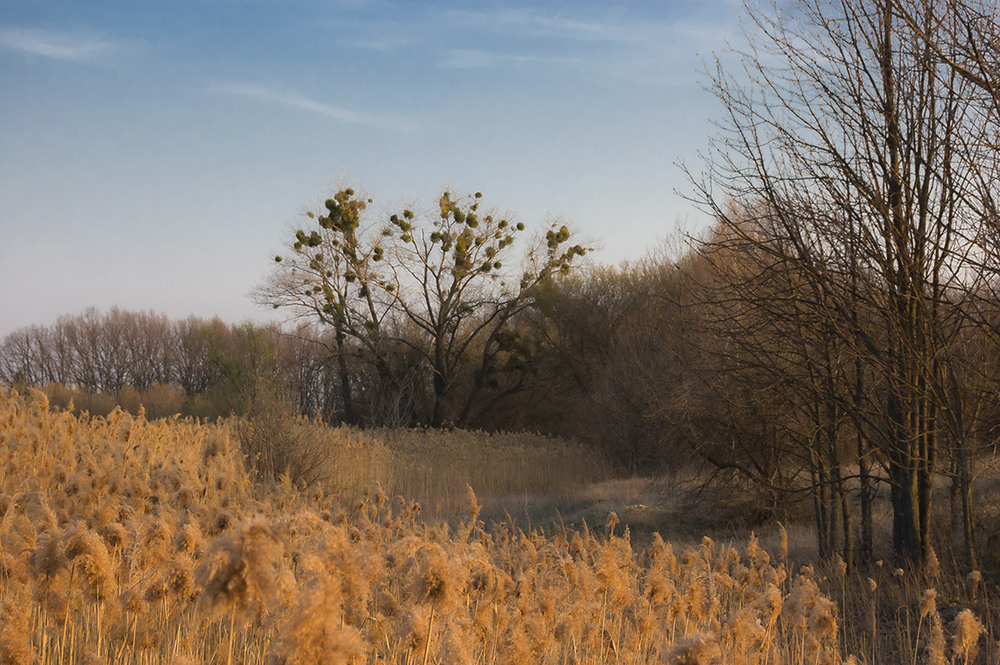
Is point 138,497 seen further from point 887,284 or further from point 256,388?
point 256,388

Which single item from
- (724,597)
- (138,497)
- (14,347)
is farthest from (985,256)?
Answer: (14,347)

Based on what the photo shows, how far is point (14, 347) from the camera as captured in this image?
3566 centimetres

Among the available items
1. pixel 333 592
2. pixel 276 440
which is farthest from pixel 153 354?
pixel 333 592

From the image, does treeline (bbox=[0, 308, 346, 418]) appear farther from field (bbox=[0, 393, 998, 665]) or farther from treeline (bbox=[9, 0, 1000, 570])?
field (bbox=[0, 393, 998, 665])

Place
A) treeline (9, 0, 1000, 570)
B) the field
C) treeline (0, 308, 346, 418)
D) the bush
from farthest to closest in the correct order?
treeline (0, 308, 346, 418), the bush, treeline (9, 0, 1000, 570), the field

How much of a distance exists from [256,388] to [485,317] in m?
21.0

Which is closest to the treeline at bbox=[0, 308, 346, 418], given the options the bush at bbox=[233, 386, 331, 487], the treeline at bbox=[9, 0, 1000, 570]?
the treeline at bbox=[9, 0, 1000, 570]

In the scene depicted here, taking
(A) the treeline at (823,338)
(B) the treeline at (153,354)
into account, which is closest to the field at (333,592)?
(A) the treeline at (823,338)

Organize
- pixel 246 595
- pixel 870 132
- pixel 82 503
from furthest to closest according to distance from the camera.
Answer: pixel 870 132
pixel 82 503
pixel 246 595

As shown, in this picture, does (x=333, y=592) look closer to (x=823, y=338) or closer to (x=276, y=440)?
(x=823, y=338)

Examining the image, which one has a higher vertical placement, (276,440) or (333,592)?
(333,592)

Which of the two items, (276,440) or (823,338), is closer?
(823,338)

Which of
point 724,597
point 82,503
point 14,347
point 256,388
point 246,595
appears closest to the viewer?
point 246,595

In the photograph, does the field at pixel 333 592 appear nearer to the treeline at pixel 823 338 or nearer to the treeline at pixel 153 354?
the treeline at pixel 823 338
